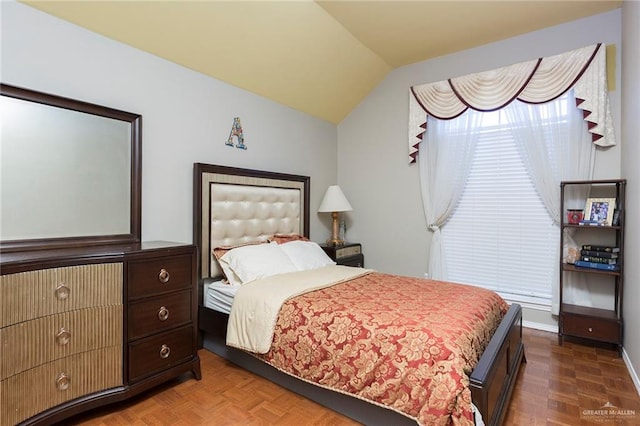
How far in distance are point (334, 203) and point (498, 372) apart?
8.44 feet

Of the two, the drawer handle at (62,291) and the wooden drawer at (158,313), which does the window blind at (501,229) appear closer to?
the wooden drawer at (158,313)

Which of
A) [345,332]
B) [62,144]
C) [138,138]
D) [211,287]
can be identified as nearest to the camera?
[345,332]

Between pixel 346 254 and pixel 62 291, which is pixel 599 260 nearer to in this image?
A: pixel 346 254

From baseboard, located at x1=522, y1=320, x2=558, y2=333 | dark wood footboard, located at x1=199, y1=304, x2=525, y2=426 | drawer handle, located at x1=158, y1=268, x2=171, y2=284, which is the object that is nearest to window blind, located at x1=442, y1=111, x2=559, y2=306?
baseboard, located at x1=522, y1=320, x2=558, y2=333

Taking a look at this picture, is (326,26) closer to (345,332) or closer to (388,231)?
(388,231)

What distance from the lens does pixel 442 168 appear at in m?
3.80

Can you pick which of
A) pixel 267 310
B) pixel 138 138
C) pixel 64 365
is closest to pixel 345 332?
pixel 267 310

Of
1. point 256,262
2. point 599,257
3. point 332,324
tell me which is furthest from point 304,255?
point 599,257

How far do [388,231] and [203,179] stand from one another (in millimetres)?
2394

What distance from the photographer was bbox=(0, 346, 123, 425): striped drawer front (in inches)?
60.1

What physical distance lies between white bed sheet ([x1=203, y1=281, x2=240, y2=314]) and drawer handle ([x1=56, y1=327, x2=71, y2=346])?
39.8 inches

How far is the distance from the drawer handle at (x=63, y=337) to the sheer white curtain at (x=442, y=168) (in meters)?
3.37

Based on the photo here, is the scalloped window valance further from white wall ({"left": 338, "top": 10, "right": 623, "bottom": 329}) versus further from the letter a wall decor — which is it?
the letter a wall decor

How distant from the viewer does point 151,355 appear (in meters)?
2.04
